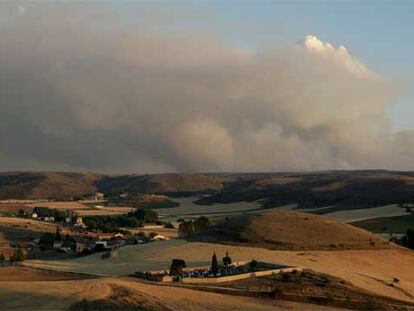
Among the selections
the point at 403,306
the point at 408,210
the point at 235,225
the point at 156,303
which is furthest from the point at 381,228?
the point at 156,303

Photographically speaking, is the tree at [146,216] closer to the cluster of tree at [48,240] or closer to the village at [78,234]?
the village at [78,234]

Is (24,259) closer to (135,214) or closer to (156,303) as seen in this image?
(156,303)

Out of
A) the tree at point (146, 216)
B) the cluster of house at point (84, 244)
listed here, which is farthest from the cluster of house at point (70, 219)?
the cluster of house at point (84, 244)

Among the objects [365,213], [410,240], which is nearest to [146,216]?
[365,213]

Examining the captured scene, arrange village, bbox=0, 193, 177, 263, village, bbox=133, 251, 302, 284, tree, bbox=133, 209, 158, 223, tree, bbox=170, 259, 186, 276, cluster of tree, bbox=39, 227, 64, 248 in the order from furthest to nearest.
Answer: tree, bbox=133, 209, 158, 223, cluster of tree, bbox=39, 227, 64, 248, village, bbox=0, 193, 177, 263, tree, bbox=170, 259, 186, 276, village, bbox=133, 251, 302, 284

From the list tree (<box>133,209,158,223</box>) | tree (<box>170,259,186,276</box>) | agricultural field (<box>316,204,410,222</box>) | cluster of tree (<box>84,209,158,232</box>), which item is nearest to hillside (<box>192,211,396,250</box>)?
tree (<box>170,259,186,276</box>)

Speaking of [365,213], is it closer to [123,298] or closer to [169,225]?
[169,225]

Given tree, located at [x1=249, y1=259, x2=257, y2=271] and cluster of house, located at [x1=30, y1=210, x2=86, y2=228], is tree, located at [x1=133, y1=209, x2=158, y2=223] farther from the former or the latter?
tree, located at [x1=249, y1=259, x2=257, y2=271]
